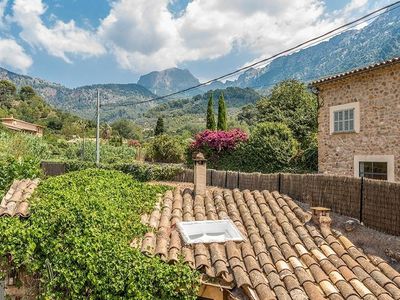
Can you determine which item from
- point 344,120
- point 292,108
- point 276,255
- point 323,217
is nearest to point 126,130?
point 292,108

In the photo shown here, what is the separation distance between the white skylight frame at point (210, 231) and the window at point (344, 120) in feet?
27.8

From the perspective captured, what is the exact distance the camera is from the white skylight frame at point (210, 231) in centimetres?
787

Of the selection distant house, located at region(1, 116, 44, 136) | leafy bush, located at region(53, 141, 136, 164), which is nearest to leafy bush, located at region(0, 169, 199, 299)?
leafy bush, located at region(53, 141, 136, 164)

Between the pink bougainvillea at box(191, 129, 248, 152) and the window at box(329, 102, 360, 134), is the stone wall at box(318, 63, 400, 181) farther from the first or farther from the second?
the pink bougainvillea at box(191, 129, 248, 152)

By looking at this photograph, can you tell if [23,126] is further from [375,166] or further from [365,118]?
[375,166]

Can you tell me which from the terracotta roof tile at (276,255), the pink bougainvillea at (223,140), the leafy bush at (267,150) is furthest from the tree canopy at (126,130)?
the terracotta roof tile at (276,255)

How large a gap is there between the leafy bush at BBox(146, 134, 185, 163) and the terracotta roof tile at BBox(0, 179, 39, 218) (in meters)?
21.1

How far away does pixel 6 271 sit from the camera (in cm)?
637

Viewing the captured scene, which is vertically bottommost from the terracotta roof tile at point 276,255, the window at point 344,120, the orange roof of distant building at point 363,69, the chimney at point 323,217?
the terracotta roof tile at point 276,255

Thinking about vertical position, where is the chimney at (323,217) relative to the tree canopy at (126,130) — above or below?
below

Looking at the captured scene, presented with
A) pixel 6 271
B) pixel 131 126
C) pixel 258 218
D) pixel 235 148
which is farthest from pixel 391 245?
pixel 131 126

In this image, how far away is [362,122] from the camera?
1420 cm

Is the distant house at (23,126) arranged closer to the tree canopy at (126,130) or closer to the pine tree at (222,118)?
the tree canopy at (126,130)

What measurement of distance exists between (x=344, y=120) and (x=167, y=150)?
17.6 metres
